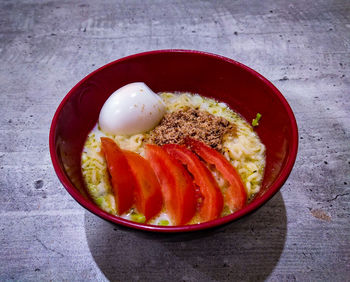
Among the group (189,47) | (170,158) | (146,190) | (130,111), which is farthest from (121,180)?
(189,47)

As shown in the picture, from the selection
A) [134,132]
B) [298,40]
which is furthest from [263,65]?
[134,132]

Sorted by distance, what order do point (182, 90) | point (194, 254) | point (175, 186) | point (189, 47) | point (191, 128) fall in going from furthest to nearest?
point (189, 47)
point (182, 90)
point (191, 128)
point (194, 254)
point (175, 186)

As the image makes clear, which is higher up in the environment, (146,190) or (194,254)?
(146,190)

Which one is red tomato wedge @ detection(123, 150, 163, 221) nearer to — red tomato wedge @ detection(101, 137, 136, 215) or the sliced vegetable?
red tomato wedge @ detection(101, 137, 136, 215)

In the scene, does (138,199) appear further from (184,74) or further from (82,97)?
(184,74)

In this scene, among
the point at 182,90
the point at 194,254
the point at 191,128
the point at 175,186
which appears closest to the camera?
the point at 175,186

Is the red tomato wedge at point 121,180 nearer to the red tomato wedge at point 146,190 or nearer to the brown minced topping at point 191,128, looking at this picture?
the red tomato wedge at point 146,190

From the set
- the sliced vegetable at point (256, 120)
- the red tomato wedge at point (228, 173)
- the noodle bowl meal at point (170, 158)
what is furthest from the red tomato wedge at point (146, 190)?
the sliced vegetable at point (256, 120)

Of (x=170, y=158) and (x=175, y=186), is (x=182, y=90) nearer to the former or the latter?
(x=170, y=158)
